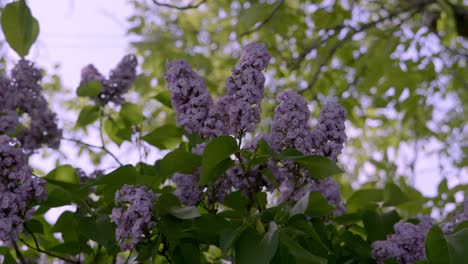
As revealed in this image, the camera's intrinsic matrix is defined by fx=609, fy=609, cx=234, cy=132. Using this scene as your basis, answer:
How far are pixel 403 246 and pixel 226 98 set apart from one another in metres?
0.43

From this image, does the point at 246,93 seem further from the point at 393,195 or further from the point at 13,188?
the point at 393,195

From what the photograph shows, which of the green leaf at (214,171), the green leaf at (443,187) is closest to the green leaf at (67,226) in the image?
the green leaf at (214,171)

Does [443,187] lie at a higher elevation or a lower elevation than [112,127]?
lower

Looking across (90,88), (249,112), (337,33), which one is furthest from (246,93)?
(337,33)

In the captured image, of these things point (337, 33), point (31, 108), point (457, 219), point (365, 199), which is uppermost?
point (337, 33)

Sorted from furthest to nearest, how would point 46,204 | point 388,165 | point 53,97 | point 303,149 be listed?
point 53,97, point 388,165, point 46,204, point 303,149

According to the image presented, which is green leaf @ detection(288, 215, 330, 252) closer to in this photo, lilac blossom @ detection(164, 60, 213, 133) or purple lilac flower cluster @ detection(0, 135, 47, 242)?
lilac blossom @ detection(164, 60, 213, 133)

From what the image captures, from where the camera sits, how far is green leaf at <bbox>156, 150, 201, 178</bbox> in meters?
0.94

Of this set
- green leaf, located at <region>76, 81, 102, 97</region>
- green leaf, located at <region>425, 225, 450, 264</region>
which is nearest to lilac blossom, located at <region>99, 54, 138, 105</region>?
green leaf, located at <region>76, 81, 102, 97</region>

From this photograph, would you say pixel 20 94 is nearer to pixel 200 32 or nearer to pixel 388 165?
pixel 388 165

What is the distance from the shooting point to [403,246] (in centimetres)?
111

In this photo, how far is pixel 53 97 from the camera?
3.61 metres

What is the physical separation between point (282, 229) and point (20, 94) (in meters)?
0.90

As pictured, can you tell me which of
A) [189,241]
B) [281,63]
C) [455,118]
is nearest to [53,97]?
[281,63]
